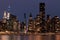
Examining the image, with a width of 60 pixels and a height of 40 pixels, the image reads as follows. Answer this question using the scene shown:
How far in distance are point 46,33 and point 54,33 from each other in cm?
385

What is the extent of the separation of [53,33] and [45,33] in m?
3.67

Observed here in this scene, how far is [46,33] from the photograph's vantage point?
441 ft

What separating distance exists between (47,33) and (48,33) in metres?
0.55

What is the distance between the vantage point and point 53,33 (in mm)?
133750

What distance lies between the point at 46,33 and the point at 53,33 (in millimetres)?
3053

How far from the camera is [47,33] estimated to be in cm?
13412

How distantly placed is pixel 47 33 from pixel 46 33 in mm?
556

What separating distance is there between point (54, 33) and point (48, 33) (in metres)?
2.77

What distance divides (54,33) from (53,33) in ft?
4.25

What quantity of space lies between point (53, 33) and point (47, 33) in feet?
8.45

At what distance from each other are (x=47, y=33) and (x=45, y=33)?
1383mm

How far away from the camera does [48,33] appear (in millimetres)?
133750

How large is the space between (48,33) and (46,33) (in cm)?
111
